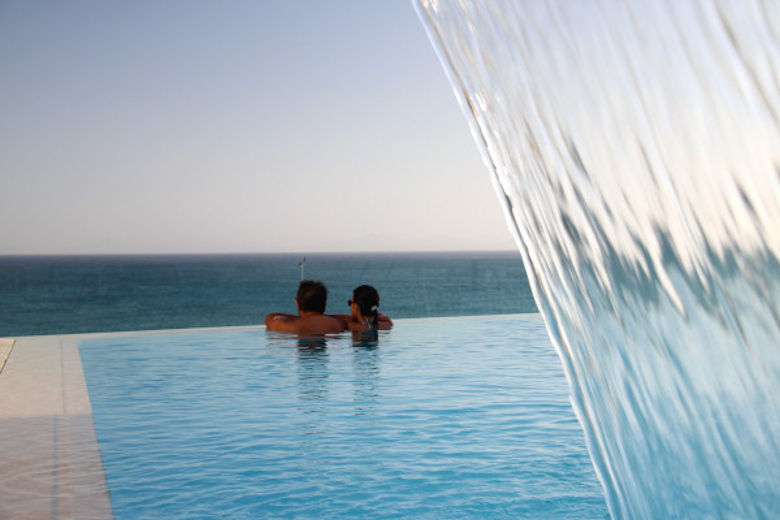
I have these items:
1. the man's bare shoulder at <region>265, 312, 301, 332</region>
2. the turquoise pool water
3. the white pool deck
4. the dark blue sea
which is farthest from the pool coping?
the dark blue sea

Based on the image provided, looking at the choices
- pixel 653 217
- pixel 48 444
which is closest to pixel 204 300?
pixel 48 444

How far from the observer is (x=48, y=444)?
449cm

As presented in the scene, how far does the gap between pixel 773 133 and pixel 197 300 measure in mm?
44766

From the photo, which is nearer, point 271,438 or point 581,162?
point 581,162

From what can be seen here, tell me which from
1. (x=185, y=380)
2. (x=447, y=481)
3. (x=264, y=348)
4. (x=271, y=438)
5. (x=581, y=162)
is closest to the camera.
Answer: (x=581, y=162)

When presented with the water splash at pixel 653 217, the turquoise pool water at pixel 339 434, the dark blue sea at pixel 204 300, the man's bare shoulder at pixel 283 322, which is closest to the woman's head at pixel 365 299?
the turquoise pool water at pixel 339 434

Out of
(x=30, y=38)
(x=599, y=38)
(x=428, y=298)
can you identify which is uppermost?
(x=30, y=38)

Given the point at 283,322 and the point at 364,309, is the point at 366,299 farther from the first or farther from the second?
the point at 283,322

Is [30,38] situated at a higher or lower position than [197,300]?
higher

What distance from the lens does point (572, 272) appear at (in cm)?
138

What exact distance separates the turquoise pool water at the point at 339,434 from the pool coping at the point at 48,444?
125mm

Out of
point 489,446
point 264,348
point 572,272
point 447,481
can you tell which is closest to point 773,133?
point 572,272

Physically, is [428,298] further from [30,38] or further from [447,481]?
[447,481]

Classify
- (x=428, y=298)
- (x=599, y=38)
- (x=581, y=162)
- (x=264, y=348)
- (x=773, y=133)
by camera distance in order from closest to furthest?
(x=773, y=133) → (x=599, y=38) → (x=581, y=162) → (x=264, y=348) → (x=428, y=298)
